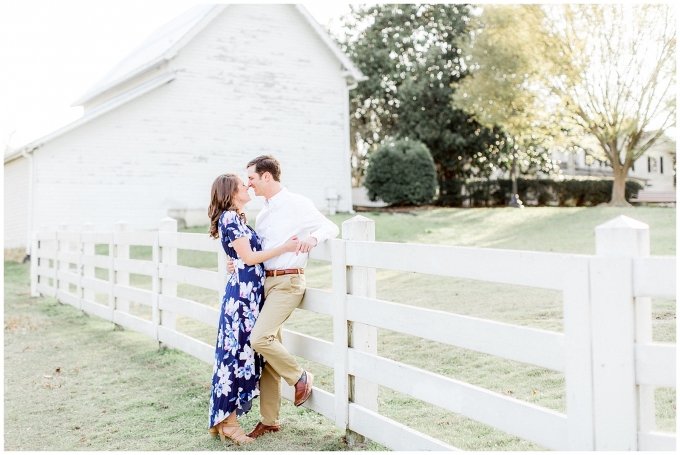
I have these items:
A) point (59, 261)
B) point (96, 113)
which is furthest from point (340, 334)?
point (96, 113)

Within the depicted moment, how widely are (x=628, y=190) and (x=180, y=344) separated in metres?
30.6

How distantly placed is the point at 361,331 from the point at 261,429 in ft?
3.51

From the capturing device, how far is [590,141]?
31.0 meters

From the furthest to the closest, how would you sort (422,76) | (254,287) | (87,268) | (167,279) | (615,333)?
(422,76)
(87,268)
(167,279)
(254,287)
(615,333)

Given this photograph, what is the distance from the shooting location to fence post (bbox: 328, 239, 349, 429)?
15.5 ft

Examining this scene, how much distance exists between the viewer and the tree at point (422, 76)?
3431 cm

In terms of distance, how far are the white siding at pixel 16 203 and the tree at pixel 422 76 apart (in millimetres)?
18394

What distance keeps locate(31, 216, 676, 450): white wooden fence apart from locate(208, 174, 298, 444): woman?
1.56 feet

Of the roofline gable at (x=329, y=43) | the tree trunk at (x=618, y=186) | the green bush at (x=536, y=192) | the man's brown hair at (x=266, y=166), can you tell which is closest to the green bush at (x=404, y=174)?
the roofline gable at (x=329, y=43)

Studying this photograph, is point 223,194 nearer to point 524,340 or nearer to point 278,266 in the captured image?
point 278,266

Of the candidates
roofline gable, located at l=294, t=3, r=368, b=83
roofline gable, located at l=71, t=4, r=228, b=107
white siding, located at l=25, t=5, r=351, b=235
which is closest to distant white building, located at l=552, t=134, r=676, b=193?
roofline gable, located at l=294, t=3, r=368, b=83

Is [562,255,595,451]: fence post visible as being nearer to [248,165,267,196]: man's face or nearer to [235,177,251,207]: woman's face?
[248,165,267,196]: man's face

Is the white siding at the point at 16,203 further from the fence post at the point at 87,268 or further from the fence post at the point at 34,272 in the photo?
the fence post at the point at 87,268

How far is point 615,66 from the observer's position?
90.7 feet
